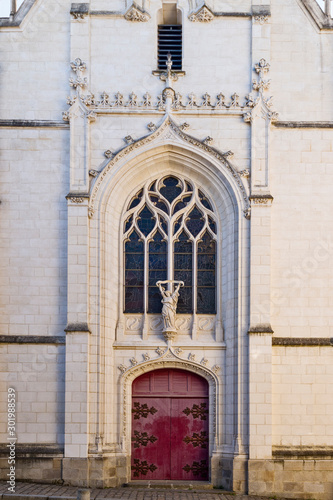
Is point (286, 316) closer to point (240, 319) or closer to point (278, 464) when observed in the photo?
point (240, 319)

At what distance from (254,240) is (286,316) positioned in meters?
1.83

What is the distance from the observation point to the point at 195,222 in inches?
771

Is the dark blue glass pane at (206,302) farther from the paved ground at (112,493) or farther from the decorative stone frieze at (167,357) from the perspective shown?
the paved ground at (112,493)

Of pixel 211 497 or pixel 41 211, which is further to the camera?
pixel 41 211

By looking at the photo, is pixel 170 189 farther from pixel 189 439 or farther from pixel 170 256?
pixel 189 439

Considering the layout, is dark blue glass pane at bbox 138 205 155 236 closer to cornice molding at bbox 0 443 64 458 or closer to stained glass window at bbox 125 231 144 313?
stained glass window at bbox 125 231 144 313

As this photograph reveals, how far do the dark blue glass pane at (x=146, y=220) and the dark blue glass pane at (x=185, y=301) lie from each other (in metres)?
1.61

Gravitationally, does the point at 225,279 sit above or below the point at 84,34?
below

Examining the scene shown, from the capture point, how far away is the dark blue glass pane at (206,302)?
19.3 meters

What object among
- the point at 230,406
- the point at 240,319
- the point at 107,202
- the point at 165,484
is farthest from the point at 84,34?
the point at 165,484

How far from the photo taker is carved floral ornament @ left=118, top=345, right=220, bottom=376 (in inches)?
742

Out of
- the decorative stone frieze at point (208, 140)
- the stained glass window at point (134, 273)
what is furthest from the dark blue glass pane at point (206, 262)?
the decorative stone frieze at point (208, 140)

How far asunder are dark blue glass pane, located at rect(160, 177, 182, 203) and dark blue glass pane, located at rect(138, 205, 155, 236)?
552 mm

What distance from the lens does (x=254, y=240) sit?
18.8 metres
